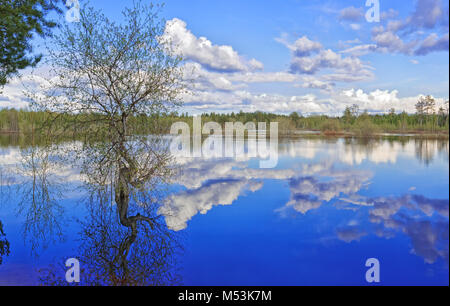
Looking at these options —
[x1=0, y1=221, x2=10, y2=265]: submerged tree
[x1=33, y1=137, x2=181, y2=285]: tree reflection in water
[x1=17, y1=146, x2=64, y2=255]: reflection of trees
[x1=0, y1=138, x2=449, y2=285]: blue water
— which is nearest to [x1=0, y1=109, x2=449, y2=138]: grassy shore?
[x1=17, y1=146, x2=64, y2=255]: reflection of trees

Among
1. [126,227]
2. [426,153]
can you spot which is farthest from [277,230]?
[426,153]

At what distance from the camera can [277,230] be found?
9.16 m

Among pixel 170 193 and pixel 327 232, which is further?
pixel 170 193

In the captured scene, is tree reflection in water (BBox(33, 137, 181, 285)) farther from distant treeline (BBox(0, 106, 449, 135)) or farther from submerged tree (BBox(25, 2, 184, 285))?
distant treeline (BBox(0, 106, 449, 135))

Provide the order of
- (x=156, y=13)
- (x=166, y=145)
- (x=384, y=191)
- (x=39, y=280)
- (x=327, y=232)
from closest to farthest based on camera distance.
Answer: (x=39, y=280) → (x=327, y=232) → (x=156, y=13) → (x=166, y=145) → (x=384, y=191)

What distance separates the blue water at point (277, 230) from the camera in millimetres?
6598

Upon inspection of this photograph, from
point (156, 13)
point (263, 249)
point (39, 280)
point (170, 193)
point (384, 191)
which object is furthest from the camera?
point (384, 191)

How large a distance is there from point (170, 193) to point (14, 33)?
28.6 feet

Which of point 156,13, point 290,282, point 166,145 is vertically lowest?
point 290,282

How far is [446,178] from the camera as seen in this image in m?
18.2

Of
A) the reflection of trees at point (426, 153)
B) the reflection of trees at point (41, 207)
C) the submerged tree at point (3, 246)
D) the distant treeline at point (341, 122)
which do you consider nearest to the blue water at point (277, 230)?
the reflection of trees at point (41, 207)

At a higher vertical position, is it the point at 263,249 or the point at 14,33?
the point at 14,33
